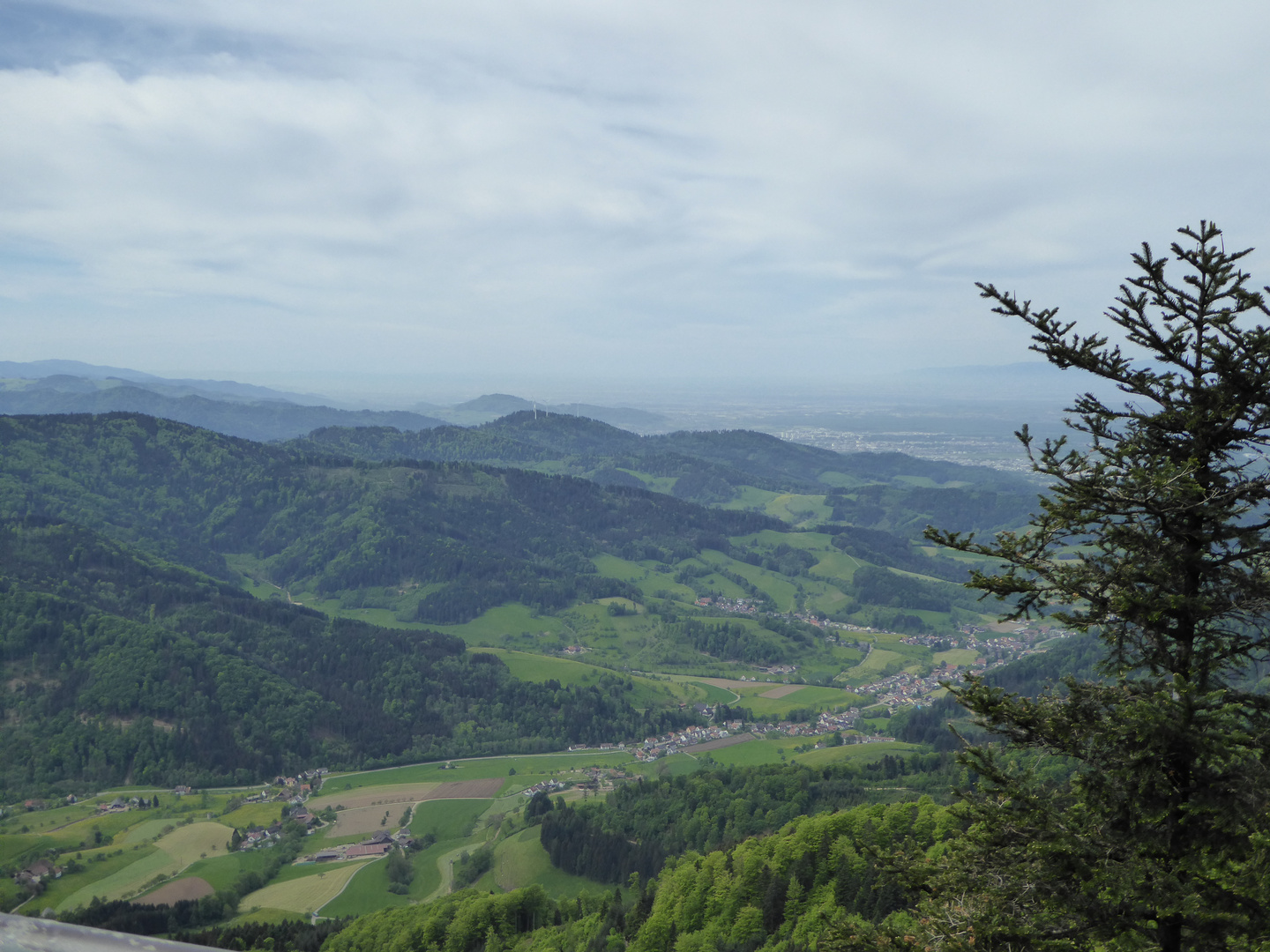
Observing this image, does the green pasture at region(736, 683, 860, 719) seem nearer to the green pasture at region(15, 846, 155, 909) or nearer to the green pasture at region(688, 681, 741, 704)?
the green pasture at region(688, 681, 741, 704)

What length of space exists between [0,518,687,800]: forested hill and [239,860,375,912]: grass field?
1777 inches

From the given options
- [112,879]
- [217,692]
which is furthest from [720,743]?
[217,692]

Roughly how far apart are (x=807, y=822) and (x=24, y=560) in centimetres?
19607

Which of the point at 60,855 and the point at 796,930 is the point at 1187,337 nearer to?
the point at 796,930

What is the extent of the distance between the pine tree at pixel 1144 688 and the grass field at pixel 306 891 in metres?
96.8

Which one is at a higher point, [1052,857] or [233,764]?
[1052,857]

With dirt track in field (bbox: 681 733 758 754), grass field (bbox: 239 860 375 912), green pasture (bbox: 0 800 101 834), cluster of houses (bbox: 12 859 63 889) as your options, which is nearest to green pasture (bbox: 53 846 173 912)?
cluster of houses (bbox: 12 859 63 889)

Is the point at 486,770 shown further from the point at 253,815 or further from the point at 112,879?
the point at 112,879

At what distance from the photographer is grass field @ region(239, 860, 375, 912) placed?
88.9m

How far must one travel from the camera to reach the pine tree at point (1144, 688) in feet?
→ 30.5

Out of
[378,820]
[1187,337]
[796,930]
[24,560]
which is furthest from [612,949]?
[24,560]

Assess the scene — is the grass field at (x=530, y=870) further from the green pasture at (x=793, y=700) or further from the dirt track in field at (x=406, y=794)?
the green pasture at (x=793, y=700)

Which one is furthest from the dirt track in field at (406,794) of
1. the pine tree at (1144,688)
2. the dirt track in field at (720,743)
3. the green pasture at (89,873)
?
the pine tree at (1144,688)

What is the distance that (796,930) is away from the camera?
51.3 m
